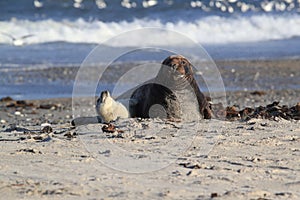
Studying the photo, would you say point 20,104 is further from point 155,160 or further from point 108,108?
point 155,160

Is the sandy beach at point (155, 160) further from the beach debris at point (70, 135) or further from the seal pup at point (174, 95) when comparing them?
the seal pup at point (174, 95)

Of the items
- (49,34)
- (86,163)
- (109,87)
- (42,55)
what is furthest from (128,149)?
(49,34)

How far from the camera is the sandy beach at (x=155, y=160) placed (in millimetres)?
5125

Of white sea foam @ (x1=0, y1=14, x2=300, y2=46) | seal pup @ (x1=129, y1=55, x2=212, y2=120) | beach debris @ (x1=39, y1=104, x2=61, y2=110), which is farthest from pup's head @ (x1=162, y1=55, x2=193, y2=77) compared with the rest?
white sea foam @ (x1=0, y1=14, x2=300, y2=46)

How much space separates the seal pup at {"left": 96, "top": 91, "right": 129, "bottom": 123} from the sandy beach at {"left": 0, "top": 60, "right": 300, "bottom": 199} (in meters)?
0.25

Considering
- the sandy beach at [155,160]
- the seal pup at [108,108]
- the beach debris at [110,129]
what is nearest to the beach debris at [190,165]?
the sandy beach at [155,160]

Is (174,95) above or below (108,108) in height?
above

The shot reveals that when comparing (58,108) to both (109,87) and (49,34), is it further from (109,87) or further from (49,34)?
(49,34)

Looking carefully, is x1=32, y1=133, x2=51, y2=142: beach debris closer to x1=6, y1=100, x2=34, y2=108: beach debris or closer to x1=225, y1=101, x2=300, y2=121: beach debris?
x1=225, y1=101, x2=300, y2=121: beach debris

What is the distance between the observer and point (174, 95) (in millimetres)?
8125

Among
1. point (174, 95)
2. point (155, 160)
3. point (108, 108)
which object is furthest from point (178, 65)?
point (155, 160)

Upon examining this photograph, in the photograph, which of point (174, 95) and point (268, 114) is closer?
point (174, 95)

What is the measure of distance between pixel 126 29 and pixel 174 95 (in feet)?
71.7

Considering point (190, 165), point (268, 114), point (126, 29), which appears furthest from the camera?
point (126, 29)
